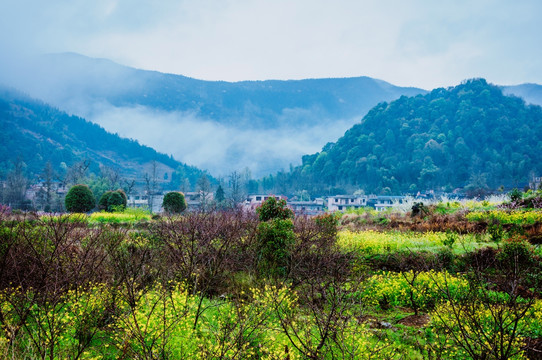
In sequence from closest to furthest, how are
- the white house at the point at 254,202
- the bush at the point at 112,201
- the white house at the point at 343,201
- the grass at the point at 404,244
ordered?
the grass at the point at 404,244
the white house at the point at 254,202
the bush at the point at 112,201
the white house at the point at 343,201

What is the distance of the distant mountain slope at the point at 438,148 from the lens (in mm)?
67625

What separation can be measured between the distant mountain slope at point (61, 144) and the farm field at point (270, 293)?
305ft

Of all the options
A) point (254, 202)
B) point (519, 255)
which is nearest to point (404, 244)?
point (519, 255)

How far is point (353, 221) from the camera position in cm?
1914

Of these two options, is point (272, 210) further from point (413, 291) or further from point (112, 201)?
point (112, 201)

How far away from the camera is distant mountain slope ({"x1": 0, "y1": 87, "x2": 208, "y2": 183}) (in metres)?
95.8

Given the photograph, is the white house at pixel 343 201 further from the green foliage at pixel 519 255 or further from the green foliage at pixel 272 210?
the green foliage at pixel 519 255

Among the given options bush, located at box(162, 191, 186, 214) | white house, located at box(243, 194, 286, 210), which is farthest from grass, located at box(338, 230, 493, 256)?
bush, located at box(162, 191, 186, 214)

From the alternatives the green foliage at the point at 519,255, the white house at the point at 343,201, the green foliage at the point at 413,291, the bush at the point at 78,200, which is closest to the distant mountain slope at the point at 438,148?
the white house at the point at 343,201

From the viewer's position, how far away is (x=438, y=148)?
71938 millimetres

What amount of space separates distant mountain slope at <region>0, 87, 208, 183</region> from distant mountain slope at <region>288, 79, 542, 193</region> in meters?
48.9

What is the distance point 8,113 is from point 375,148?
137105 mm

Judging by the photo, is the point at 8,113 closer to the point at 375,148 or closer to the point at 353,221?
the point at 375,148

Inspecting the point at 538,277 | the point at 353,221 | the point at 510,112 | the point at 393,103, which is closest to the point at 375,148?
the point at 393,103
